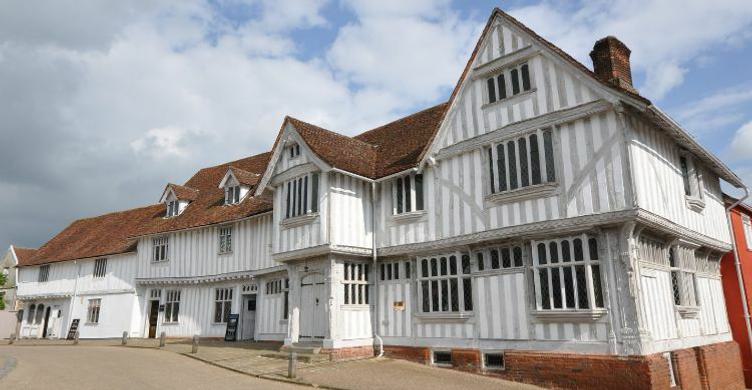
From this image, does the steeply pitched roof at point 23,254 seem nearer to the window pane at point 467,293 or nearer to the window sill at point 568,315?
the window pane at point 467,293

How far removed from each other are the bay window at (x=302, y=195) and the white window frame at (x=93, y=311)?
18880 mm

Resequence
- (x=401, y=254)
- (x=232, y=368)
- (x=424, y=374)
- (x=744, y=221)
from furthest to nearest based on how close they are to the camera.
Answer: (x=744, y=221) < (x=401, y=254) < (x=232, y=368) < (x=424, y=374)

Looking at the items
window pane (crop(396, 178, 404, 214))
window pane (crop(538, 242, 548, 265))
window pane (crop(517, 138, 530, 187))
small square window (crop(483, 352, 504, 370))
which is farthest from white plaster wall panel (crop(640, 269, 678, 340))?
window pane (crop(396, 178, 404, 214))

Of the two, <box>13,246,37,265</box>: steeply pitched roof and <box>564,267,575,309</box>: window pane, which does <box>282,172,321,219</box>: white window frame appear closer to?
<box>564,267,575,309</box>: window pane

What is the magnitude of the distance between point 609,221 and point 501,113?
4.37 m

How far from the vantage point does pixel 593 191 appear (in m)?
12.6

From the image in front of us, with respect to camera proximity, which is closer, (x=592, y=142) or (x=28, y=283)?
(x=592, y=142)

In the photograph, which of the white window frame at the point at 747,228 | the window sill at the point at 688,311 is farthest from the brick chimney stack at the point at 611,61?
the white window frame at the point at 747,228

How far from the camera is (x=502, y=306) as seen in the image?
14.0 metres

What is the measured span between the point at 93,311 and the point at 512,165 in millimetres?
27875

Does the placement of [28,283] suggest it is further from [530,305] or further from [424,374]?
[530,305]

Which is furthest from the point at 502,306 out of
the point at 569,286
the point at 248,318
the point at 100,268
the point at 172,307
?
the point at 100,268

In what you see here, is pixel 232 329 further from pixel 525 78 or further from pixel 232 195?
pixel 525 78

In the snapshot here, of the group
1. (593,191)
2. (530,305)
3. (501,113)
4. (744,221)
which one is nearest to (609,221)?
(593,191)
